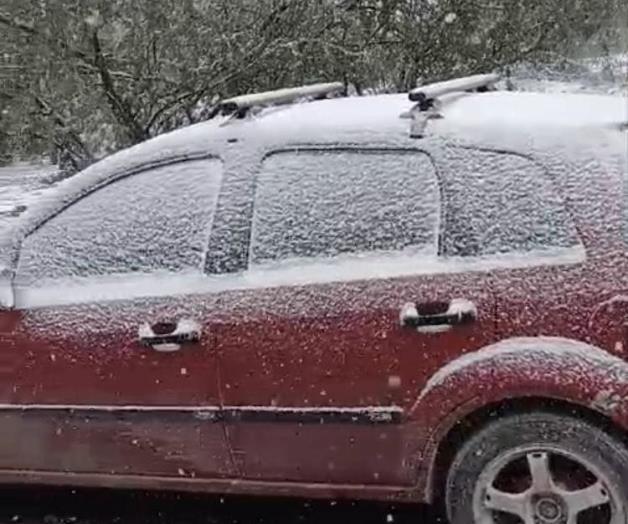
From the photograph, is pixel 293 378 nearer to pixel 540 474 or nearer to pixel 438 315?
pixel 438 315

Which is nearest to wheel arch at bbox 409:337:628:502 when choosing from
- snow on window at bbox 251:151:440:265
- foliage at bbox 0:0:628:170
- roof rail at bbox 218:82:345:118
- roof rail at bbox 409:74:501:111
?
snow on window at bbox 251:151:440:265

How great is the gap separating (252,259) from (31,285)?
0.93 metres

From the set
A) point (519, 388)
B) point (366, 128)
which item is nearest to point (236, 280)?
point (366, 128)

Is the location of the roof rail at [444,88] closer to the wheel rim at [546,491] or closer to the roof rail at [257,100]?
the roof rail at [257,100]

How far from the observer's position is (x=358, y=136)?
387 cm

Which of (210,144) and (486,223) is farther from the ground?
(210,144)

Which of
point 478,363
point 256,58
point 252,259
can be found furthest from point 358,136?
point 256,58

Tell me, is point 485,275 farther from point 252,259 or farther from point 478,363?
point 252,259

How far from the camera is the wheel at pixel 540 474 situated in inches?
136

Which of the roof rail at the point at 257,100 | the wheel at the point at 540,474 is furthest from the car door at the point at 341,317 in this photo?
the roof rail at the point at 257,100

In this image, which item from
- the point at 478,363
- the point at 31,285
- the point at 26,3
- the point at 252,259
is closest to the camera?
the point at 478,363

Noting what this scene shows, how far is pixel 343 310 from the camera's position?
145 inches

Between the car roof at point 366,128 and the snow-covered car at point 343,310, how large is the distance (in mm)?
12

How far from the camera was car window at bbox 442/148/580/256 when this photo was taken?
3.55 m
